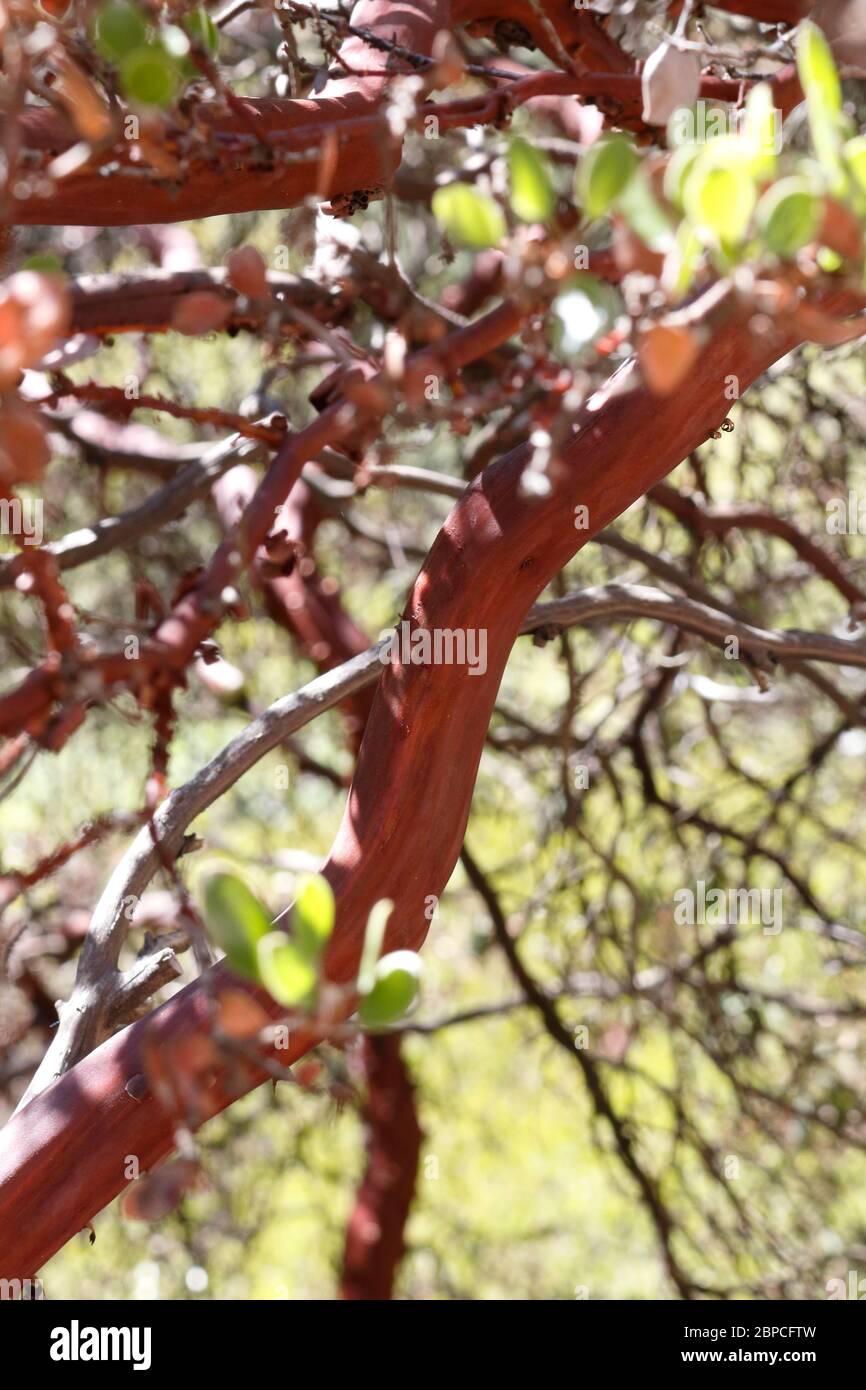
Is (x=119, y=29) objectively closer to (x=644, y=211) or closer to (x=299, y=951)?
(x=644, y=211)

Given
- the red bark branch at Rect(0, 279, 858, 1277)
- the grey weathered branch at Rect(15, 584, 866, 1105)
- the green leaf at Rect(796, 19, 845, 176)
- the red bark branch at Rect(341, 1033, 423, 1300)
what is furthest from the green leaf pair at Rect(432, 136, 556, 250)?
the red bark branch at Rect(341, 1033, 423, 1300)

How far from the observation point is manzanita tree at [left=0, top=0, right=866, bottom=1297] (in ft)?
1.85

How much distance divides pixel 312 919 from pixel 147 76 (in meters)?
0.37

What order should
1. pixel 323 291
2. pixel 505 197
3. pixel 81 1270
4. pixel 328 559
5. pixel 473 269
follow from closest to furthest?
pixel 505 197, pixel 323 291, pixel 473 269, pixel 81 1270, pixel 328 559

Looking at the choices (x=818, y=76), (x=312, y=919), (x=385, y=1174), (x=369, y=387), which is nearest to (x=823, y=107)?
(x=818, y=76)

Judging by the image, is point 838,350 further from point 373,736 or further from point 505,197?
point 505,197

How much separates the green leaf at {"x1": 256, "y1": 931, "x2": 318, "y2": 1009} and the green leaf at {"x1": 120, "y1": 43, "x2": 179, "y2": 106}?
1.21 ft

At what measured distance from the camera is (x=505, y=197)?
2.39 feet

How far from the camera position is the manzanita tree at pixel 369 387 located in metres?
0.56

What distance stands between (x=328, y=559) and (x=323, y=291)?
1.93m

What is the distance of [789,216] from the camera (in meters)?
0.53

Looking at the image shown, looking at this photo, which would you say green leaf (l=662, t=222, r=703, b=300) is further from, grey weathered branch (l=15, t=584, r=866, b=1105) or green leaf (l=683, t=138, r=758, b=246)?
grey weathered branch (l=15, t=584, r=866, b=1105)
